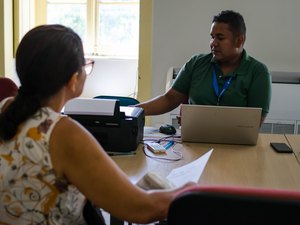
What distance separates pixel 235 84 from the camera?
251cm

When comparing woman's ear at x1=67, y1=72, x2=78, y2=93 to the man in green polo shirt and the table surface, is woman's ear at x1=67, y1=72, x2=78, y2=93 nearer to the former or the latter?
the table surface

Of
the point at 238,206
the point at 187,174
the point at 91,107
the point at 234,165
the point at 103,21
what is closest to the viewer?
the point at 238,206

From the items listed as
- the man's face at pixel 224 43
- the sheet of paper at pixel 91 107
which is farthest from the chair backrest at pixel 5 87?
the man's face at pixel 224 43

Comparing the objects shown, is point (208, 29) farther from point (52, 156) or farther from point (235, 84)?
point (52, 156)

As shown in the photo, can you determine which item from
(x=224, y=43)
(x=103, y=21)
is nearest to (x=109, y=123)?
(x=224, y=43)

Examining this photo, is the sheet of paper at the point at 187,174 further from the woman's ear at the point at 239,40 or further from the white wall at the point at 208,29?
the white wall at the point at 208,29

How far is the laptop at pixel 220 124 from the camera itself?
1.96m

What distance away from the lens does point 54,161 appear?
1.06m

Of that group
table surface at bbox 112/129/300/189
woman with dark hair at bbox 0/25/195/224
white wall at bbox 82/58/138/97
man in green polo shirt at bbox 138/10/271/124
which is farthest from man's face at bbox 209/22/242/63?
white wall at bbox 82/58/138/97

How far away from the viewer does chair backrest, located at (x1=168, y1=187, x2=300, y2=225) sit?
836mm

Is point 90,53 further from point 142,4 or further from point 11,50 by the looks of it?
point 142,4

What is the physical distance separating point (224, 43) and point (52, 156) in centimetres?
169

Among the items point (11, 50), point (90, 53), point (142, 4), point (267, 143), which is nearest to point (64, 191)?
point (267, 143)

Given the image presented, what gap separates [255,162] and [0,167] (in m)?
1.12
